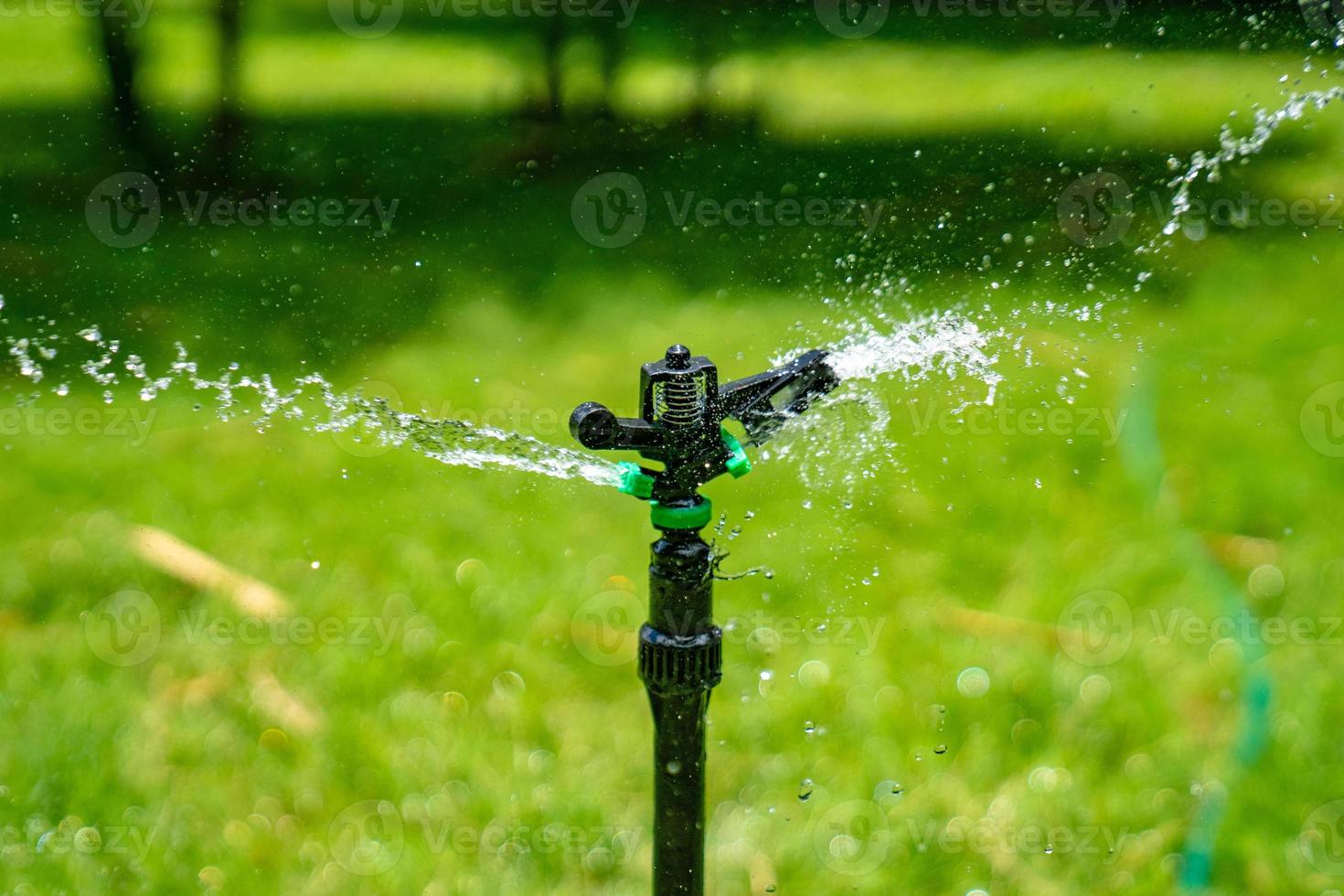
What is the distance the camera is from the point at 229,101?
610cm

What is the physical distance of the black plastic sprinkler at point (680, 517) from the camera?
1433 mm

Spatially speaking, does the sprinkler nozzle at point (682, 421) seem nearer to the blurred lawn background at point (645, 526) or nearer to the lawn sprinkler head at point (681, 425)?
the lawn sprinkler head at point (681, 425)

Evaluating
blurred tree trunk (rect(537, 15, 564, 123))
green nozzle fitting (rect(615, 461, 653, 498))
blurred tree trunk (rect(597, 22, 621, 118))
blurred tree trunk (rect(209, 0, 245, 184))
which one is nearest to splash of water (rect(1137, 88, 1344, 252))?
blurred tree trunk (rect(597, 22, 621, 118))

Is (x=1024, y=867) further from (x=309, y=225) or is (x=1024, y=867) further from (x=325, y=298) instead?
(x=309, y=225)

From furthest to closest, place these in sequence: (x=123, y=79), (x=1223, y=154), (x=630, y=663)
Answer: (x=123, y=79), (x=1223, y=154), (x=630, y=663)

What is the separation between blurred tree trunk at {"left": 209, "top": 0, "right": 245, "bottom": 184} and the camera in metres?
5.70

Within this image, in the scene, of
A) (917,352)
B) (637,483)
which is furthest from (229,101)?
(637,483)

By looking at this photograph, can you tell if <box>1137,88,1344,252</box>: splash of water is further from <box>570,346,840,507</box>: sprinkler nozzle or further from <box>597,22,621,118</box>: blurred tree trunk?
<box>570,346,840,507</box>: sprinkler nozzle

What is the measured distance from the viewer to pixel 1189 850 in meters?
2.33

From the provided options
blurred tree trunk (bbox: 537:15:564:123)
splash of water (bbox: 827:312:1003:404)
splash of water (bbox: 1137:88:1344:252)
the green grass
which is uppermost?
blurred tree trunk (bbox: 537:15:564:123)

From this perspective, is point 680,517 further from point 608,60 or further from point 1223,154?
point 608,60

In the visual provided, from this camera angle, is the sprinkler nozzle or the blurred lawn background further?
the blurred lawn background

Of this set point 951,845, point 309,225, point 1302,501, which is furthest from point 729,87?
point 951,845

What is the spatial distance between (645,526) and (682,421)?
6.06 ft
